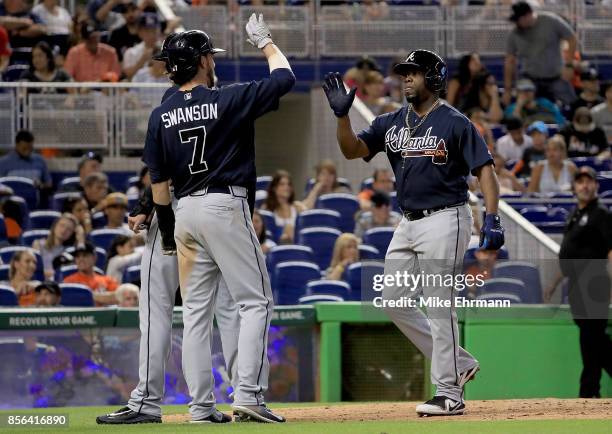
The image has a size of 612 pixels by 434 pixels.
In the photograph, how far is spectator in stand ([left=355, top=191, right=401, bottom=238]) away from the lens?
13602mm

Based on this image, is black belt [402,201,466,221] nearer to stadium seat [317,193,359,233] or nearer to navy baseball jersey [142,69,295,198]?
navy baseball jersey [142,69,295,198]

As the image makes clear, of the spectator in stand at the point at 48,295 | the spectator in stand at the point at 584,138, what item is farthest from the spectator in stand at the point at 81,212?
the spectator in stand at the point at 584,138

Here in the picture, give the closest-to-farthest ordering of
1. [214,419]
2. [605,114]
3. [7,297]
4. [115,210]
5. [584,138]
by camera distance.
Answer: [214,419]
[7,297]
[115,210]
[584,138]
[605,114]

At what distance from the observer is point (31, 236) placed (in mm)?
13453

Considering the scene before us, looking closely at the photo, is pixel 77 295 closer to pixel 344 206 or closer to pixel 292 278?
pixel 292 278

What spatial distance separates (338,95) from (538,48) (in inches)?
418

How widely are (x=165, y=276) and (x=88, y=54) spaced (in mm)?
9157

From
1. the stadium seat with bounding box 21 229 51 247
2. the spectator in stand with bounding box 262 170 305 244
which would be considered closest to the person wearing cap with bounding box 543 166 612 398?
the spectator in stand with bounding box 262 170 305 244

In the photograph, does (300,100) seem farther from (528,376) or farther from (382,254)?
(528,376)

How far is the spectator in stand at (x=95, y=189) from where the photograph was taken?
1410 cm

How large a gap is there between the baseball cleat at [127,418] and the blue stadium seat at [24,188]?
7155 millimetres

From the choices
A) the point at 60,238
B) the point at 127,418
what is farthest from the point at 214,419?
the point at 60,238

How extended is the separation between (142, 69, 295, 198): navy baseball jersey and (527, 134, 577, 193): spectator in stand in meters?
8.08

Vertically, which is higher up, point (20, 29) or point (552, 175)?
point (20, 29)
